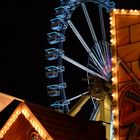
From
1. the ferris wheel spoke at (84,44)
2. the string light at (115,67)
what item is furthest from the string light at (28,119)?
the ferris wheel spoke at (84,44)

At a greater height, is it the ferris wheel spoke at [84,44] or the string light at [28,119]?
the ferris wheel spoke at [84,44]

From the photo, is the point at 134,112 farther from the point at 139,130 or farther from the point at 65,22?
the point at 65,22

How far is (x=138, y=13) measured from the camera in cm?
845

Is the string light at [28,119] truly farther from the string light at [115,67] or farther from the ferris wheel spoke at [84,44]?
the ferris wheel spoke at [84,44]

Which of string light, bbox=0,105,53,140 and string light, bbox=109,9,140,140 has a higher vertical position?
string light, bbox=109,9,140,140

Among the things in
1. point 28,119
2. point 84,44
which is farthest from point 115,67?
point 84,44

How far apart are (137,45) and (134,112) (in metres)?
1.34

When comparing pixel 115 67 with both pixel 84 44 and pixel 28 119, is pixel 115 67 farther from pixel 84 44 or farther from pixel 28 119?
pixel 84 44

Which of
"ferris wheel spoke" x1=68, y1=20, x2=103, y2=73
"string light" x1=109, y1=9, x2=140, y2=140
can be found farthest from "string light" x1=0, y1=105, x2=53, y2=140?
"ferris wheel spoke" x1=68, y1=20, x2=103, y2=73

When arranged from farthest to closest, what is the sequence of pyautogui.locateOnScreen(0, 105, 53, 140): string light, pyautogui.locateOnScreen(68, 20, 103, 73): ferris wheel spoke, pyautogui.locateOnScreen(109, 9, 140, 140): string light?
pyautogui.locateOnScreen(68, 20, 103, 73): ferris wheel spoke
pyautogui.locateOnScreen(109, 9, 140, 140): string light
pyautogui.locateOnScreen(0, 105, 53, 140): string light

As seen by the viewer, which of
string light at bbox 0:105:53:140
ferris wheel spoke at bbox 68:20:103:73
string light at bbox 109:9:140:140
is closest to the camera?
string light at bbox 0:105:53:140

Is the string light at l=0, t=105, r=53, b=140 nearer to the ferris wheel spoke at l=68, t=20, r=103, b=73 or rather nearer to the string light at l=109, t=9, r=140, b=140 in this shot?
the string light at l=109, t=9, r=140, b=140

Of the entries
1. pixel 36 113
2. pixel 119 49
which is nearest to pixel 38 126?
pixel 36 113

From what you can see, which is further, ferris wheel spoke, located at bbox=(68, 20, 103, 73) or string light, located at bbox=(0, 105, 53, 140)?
ferris wheel spoke, located at bbox=(68, 20, 103, 73)
